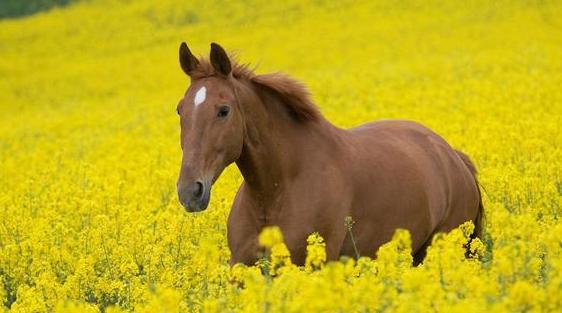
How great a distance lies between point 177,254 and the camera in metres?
6.75

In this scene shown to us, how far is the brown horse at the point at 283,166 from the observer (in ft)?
18.5

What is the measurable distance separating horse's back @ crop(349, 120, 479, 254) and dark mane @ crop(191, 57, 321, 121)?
449 millimetres

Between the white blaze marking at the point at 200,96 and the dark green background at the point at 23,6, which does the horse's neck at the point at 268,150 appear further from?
the dark green background at the point at 23,6

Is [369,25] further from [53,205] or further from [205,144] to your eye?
[205,144]

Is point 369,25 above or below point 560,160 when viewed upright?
below

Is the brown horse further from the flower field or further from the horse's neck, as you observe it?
the flower field

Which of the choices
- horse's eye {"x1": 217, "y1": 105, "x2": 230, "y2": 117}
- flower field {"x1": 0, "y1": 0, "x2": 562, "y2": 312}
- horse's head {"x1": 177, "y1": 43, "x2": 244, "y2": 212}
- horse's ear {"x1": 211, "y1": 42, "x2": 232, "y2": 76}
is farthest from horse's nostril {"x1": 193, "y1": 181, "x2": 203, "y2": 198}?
horse's ear {"x1": 211, "y1": 42, "x2": 232, "y2": 76}

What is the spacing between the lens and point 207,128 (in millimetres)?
5609

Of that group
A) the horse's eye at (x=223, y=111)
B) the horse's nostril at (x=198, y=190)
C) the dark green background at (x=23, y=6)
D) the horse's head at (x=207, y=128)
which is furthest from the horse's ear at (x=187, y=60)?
the dark green background at (x=23, y=6)

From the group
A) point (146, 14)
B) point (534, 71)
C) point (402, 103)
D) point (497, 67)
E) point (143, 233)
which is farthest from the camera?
point (146, 14)

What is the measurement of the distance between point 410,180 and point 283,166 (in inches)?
45.9

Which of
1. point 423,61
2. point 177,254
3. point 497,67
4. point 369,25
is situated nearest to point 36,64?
point 369,25

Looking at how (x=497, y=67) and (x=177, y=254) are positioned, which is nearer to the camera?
(x=177, y=254)

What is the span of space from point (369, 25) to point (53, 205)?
28.5 m
